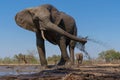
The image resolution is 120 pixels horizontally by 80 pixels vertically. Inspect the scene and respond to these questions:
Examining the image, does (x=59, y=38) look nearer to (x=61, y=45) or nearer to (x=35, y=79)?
(x=61, y=45)

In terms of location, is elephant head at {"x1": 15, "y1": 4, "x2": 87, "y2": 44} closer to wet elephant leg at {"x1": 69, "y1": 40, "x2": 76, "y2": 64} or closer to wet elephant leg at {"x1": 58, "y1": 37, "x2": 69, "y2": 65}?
wet elephant leg at {"x1": 58, "y1": 37, "x2": 69, "y2": 65}

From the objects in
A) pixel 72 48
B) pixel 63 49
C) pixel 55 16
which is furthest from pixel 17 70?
pixel 72 48

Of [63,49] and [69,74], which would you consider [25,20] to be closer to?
[63,49]

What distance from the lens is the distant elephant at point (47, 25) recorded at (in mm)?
15000

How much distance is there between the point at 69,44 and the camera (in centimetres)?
1742

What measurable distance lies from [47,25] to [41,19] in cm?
38

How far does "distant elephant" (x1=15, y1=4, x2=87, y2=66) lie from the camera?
1500 centimetres

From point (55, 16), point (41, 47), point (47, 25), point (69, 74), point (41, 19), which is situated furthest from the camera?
point (55, 16)

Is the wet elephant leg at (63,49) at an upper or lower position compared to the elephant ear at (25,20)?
lower

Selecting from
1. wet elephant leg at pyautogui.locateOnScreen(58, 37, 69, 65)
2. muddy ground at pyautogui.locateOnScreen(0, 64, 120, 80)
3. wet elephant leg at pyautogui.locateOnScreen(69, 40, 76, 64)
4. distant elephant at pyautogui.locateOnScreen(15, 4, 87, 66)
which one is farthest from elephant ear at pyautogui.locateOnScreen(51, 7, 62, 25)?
muddy ground at pyautogui.locateOnScreen(0, 64, 120, 80)

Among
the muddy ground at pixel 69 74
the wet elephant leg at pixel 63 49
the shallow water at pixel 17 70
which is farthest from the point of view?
the wet elephant leg at pixel 63 49

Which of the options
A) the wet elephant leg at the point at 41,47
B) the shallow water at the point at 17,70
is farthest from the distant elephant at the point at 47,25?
the shallow water at the point at 17,70

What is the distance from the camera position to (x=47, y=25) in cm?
1488

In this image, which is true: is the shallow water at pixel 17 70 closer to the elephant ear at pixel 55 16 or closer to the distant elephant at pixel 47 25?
the distant elephant at pixel 47 25
